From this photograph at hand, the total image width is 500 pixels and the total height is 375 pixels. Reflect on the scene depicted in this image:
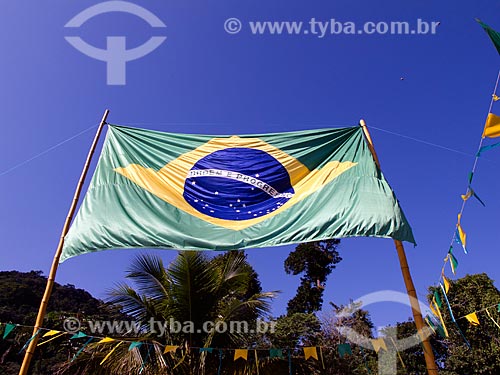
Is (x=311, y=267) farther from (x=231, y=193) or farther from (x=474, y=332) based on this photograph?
(x=231, y=193)

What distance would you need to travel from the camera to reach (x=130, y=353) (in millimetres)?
8367

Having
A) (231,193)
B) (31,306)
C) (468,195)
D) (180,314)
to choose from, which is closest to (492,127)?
(468,195)

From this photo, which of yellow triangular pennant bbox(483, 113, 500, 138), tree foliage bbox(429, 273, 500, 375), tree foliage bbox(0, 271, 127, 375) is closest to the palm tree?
yellow triangular pennant bbox(483, 113, 500, 138)

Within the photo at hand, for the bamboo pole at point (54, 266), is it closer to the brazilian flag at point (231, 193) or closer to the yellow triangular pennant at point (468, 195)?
the brazilian flag at point (231, 193)

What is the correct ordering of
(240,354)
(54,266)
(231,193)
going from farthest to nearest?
(240,354), (231,193), (54,266)

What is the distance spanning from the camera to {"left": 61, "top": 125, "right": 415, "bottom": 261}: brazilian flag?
5598mm

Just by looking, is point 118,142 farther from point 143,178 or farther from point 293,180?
point 293,180

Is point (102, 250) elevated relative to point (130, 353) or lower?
elevated

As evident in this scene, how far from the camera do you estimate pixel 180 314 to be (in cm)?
909

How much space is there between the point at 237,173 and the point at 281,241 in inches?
58.1

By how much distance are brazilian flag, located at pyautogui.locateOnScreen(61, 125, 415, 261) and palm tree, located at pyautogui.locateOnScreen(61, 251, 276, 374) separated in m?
3.16

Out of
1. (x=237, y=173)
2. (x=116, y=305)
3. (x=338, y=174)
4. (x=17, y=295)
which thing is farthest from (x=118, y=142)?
(x=17, y=295)

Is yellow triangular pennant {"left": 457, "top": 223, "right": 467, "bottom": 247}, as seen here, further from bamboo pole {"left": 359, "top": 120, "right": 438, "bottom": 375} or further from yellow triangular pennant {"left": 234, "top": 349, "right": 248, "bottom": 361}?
yellow triangular pennant {"left": 234, "top": 349, "right": 248, "bottom": 361}

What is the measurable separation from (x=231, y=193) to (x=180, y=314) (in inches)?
151
